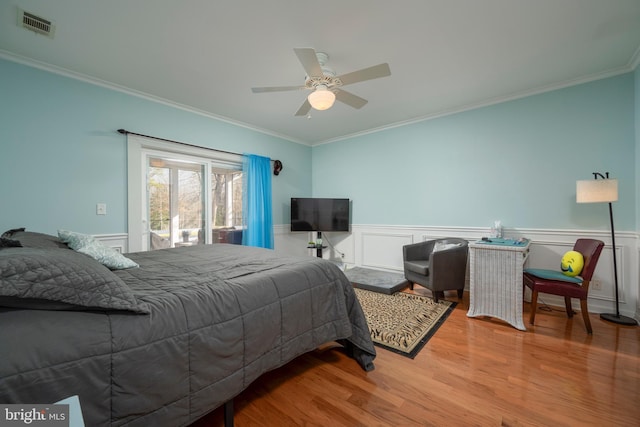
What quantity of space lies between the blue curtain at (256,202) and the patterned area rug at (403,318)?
1850 mm

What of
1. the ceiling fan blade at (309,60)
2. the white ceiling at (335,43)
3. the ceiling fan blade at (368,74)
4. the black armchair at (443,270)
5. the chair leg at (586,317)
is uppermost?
the white ceiling at (335,43)

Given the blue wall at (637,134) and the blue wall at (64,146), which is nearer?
the blue wall at (64,146)

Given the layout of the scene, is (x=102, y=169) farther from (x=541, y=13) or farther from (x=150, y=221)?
(x=541, y=13)

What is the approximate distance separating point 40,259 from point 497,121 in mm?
4315

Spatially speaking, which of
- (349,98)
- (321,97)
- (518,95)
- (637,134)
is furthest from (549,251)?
(321,97)

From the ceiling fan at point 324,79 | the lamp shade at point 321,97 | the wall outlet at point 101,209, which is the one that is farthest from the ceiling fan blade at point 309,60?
the wall outlet at point 101,209

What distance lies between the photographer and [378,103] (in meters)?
3.35

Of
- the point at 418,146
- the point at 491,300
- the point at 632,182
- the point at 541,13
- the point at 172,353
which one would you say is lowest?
the point at 491,300

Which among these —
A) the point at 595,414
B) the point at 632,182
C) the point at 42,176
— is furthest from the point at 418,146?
the point at 42,176

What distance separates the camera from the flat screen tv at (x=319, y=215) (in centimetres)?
467

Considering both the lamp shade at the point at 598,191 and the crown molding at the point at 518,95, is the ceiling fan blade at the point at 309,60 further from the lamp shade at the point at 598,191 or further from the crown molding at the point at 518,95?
the lamp shade at the point at 598,191

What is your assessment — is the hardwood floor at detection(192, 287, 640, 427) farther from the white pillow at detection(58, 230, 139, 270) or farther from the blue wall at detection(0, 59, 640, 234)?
the blue wall at detection(0, 59, 640, 234)

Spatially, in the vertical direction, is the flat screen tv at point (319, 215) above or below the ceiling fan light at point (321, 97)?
below

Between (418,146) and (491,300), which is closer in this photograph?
(491,300)
